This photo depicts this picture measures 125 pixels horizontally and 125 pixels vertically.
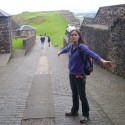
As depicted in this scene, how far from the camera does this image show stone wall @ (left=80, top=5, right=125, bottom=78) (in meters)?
14.9

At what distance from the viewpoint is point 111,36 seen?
16.4m

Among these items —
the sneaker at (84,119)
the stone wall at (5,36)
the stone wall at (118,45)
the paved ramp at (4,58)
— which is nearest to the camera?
the sneaker at (84,119)

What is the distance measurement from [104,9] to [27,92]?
12853 millimetres

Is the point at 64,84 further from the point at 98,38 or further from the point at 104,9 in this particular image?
the point at 104,9

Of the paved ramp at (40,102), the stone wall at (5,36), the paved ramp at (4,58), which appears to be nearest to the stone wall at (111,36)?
the paved ramp at (40,102)

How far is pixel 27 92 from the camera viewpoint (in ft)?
37.2

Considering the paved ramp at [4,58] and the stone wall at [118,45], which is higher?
the stone wall at [118,45]

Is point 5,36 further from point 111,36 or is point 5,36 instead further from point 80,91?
point 80,91

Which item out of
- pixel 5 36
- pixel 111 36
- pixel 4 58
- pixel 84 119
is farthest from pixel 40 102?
pixel 5 36

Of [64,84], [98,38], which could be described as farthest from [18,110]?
[98,38]

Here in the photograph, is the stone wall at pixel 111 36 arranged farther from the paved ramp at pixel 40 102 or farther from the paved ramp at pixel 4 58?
the paved ramp at pixel 4 58

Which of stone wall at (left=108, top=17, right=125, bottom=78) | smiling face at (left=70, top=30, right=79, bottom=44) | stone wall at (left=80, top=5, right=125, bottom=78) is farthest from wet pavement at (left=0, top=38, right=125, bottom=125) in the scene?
smiling face at (left=70, top=30, right=79, bottom=44)

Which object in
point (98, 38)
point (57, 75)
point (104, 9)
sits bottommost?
point (57, 75)

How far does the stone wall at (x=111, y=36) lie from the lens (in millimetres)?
14859
